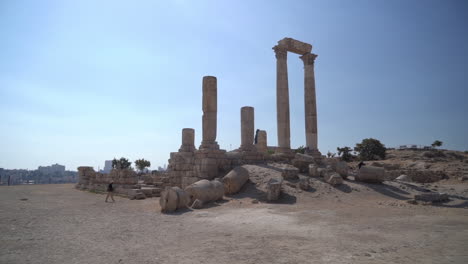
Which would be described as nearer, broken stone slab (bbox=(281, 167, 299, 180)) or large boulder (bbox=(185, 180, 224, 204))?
large boulder (bbox=(185, 180, 224, 204))

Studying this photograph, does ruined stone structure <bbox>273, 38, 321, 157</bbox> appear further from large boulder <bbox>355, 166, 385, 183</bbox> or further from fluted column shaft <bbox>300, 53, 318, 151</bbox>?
large boulder <bbox>355, 166, 385, 183</bbox>

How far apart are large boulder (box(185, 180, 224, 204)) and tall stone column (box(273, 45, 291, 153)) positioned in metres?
9.42

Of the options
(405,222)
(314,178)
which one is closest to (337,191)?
(314,178)

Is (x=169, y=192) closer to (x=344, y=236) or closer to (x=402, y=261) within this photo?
(x=344, y=236)

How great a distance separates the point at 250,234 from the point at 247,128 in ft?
41.3

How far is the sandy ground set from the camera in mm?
5824

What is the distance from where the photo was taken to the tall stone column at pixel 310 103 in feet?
75.0

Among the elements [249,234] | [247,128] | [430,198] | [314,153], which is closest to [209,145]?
[247,128]

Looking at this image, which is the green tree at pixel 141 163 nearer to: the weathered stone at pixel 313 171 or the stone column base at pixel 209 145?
the stone column base at pixel 209 145

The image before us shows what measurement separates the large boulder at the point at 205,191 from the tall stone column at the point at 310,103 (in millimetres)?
11096

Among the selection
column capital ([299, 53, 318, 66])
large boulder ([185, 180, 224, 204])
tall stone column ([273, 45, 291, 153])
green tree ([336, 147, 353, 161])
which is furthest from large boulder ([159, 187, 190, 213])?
green tree ([336, 147, 353, 161])

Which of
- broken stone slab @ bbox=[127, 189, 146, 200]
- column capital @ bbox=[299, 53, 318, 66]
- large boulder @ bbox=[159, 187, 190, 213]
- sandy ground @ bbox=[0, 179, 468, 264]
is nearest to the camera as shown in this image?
sandy ground @ bbox=[0, 179, 468, 264]

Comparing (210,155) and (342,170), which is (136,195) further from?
(342,170)

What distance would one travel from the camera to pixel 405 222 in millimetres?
8773
